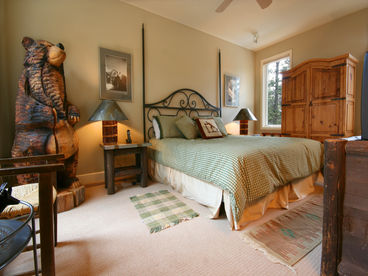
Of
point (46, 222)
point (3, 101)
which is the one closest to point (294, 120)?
point (46, 222)

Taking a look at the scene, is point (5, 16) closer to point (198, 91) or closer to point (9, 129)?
point (9, 129)

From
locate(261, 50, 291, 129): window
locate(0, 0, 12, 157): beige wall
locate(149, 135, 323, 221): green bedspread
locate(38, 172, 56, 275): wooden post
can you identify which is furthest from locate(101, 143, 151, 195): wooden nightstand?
locate(261, 50, 291, 129): window

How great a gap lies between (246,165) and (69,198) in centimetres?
180

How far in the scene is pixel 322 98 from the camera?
9.43 ft

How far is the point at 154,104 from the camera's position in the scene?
2.94 meters

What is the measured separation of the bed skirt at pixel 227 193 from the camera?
1.45 m

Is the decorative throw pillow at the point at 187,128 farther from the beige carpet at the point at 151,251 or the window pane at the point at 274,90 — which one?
the window pane at the point at 274,90

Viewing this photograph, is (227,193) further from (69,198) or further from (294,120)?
(294,120)

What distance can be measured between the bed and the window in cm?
221

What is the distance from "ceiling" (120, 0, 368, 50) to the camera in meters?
2.64

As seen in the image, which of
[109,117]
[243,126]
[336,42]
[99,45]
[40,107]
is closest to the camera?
[40,107]

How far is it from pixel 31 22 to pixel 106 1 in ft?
3.41

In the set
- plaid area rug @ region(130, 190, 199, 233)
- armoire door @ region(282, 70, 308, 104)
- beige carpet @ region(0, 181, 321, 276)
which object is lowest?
beige carpet @ region(0, 181, 321, 276)

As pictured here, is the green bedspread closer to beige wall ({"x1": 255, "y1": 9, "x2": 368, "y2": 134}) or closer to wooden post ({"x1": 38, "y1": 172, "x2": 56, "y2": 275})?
wooden post ({"x1": 38, "y1": 172, "x2": 56, "y2": 275})
